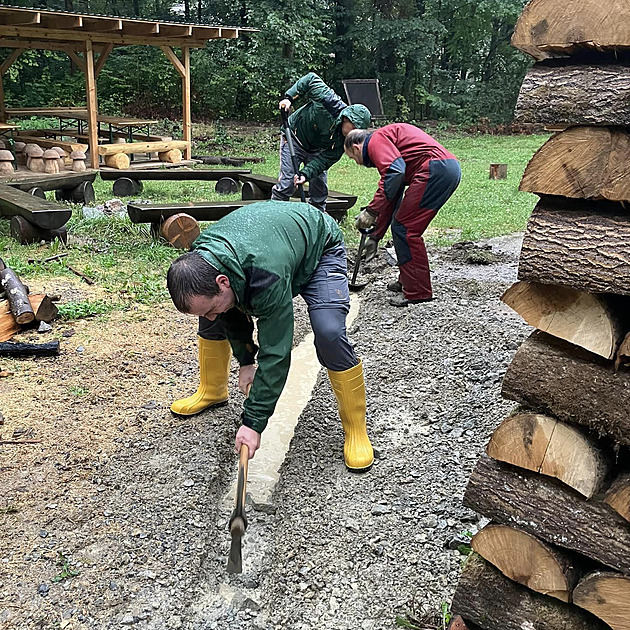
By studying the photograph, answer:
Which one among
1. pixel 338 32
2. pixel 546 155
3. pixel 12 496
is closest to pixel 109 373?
pixel 12 496

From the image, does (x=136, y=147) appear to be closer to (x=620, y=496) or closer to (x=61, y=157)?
(x=61, y=157)

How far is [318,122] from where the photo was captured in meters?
6.29

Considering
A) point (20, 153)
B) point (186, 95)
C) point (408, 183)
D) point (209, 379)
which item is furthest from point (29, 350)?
point (186, 95)

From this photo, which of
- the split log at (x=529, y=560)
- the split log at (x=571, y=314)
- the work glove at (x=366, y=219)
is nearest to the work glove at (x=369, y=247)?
the work glove at (x=366, y=219)

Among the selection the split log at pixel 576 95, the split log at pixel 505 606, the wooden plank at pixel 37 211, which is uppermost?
the split log at pixel 576 95

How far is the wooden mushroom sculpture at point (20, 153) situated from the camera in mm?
12110

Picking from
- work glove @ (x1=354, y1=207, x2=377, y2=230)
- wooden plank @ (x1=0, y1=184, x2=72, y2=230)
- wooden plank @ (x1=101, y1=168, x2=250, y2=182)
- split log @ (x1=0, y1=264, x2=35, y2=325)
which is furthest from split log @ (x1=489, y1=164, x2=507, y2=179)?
split log @ (x1=0, y1=264, x2=35, y2=325)

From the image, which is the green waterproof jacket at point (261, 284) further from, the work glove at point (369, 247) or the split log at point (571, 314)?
the work glove at point (369, 247)

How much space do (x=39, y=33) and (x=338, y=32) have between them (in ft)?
47.7

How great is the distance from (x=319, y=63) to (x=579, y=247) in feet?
73.4

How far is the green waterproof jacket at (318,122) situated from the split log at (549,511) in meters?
4.44

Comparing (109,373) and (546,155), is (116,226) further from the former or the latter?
(546,155)

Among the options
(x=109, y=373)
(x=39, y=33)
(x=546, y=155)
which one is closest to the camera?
(x=546, y=155)

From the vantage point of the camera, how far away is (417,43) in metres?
22.1
